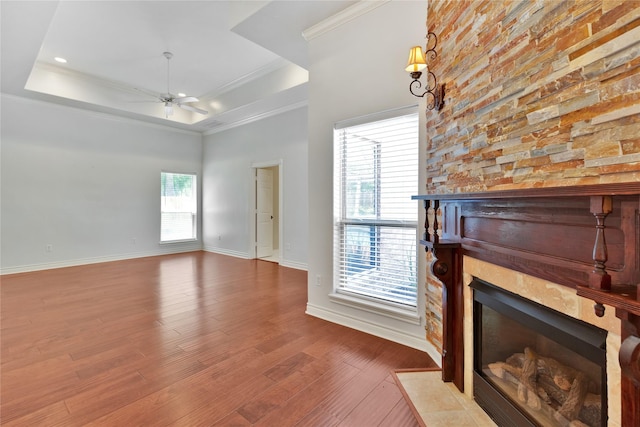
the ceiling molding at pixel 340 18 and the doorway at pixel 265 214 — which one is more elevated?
the ceiling molding at pixel 340 18

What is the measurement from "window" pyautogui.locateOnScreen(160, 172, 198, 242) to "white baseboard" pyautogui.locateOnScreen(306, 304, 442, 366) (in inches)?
218

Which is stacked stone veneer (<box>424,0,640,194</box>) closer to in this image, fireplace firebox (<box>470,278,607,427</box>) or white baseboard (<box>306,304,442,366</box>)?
fireplace firebox (<box>470,278,607,427</box>)

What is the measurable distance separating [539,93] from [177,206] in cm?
790

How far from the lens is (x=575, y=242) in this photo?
3.56 feet

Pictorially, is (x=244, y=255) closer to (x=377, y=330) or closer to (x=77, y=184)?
(x=77, y=184)

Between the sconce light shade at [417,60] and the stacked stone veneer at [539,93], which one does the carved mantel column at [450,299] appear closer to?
the stacked stone veneer at [539,93]

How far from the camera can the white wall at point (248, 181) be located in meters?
5.78

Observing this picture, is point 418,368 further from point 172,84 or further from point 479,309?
point 172,84

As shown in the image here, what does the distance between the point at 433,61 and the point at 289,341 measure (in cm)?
277

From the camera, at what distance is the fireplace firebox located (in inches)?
44.7

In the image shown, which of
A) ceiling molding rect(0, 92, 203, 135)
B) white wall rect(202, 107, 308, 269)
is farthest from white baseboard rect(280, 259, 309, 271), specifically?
ceiling molding rect(0, 92, 203, 135)

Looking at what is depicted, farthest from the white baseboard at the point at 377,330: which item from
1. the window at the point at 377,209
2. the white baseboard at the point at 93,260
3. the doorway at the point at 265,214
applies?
the white baseboard at the point at 93,260

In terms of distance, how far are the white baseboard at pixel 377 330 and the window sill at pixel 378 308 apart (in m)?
0.13

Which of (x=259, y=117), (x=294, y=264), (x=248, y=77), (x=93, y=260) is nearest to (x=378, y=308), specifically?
(x=294, y=264)
